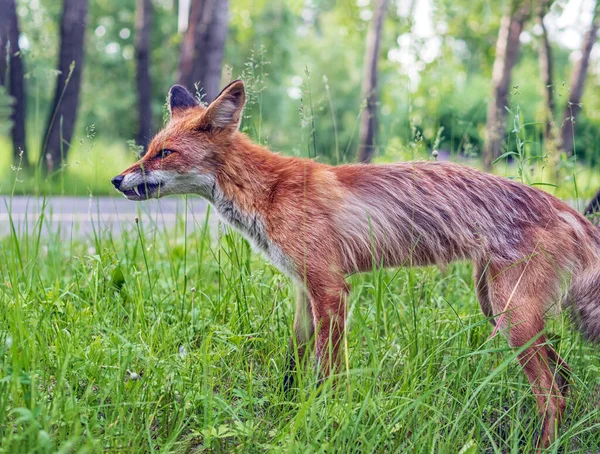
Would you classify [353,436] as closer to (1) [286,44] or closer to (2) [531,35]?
(2) [531,35]

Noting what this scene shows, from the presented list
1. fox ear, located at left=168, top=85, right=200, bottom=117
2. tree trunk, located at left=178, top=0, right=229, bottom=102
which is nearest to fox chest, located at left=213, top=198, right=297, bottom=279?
fox ear, located at left=168, top=85, right=200, bottom=117

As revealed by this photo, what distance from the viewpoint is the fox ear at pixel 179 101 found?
4473 millimetres

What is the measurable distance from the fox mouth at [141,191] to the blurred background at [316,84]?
37 centimetres

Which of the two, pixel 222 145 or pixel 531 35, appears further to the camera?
pixel 531 35

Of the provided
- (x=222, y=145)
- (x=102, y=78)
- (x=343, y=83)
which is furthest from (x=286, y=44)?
(x=222, y=145)

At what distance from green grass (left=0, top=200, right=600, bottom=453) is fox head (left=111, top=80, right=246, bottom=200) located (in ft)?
1.64

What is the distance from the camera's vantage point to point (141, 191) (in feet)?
13.0

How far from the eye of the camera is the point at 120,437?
2641 mm

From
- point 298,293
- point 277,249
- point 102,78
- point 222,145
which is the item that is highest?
point 102,78

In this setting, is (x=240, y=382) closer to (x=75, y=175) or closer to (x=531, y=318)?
(x=531, y=318)

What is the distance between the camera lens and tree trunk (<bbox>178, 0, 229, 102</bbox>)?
11.9 metres

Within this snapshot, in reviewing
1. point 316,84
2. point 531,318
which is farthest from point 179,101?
point 316,84

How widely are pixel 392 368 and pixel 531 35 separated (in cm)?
1432

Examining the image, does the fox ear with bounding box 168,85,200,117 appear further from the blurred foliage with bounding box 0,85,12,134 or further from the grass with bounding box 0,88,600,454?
the blurred foliage with bounding box 0,85,12,134
